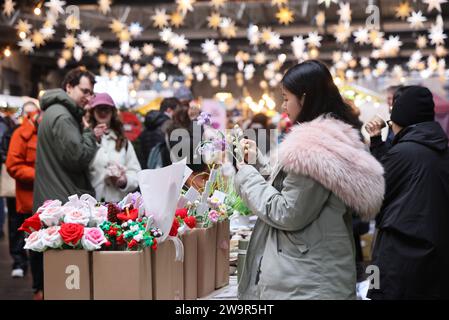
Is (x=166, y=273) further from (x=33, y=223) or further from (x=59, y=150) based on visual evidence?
(x=59, y=150)

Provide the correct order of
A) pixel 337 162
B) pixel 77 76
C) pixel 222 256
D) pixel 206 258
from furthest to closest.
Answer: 1. pixel 77 76
2. pixel 222 256
3. pixel 206 258
4. pixel 337 162

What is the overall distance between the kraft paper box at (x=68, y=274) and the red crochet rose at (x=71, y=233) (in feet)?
0.13

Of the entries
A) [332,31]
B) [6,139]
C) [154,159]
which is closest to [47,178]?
[154,159]

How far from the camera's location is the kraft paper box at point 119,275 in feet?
6.74

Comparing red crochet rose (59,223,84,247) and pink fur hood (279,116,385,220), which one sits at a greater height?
pink fur hood (279,116,385,220)

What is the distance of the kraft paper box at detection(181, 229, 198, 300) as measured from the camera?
2.37 m

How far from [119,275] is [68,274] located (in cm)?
17

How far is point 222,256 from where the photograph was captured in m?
2.65

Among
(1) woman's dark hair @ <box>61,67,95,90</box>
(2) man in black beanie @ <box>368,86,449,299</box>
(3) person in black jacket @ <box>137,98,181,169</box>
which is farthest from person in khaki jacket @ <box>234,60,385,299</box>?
(3) person in black jacket @ <box>137,98,181,169</box>

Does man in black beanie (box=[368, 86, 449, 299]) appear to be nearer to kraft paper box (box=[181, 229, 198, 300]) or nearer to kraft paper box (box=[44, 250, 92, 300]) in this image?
kraft paper box (box=[181, 229, 198, 300])

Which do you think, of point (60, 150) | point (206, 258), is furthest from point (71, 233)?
point (60, 150)

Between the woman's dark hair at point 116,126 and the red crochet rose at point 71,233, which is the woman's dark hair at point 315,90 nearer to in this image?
the red crochet rose at point 71,233
